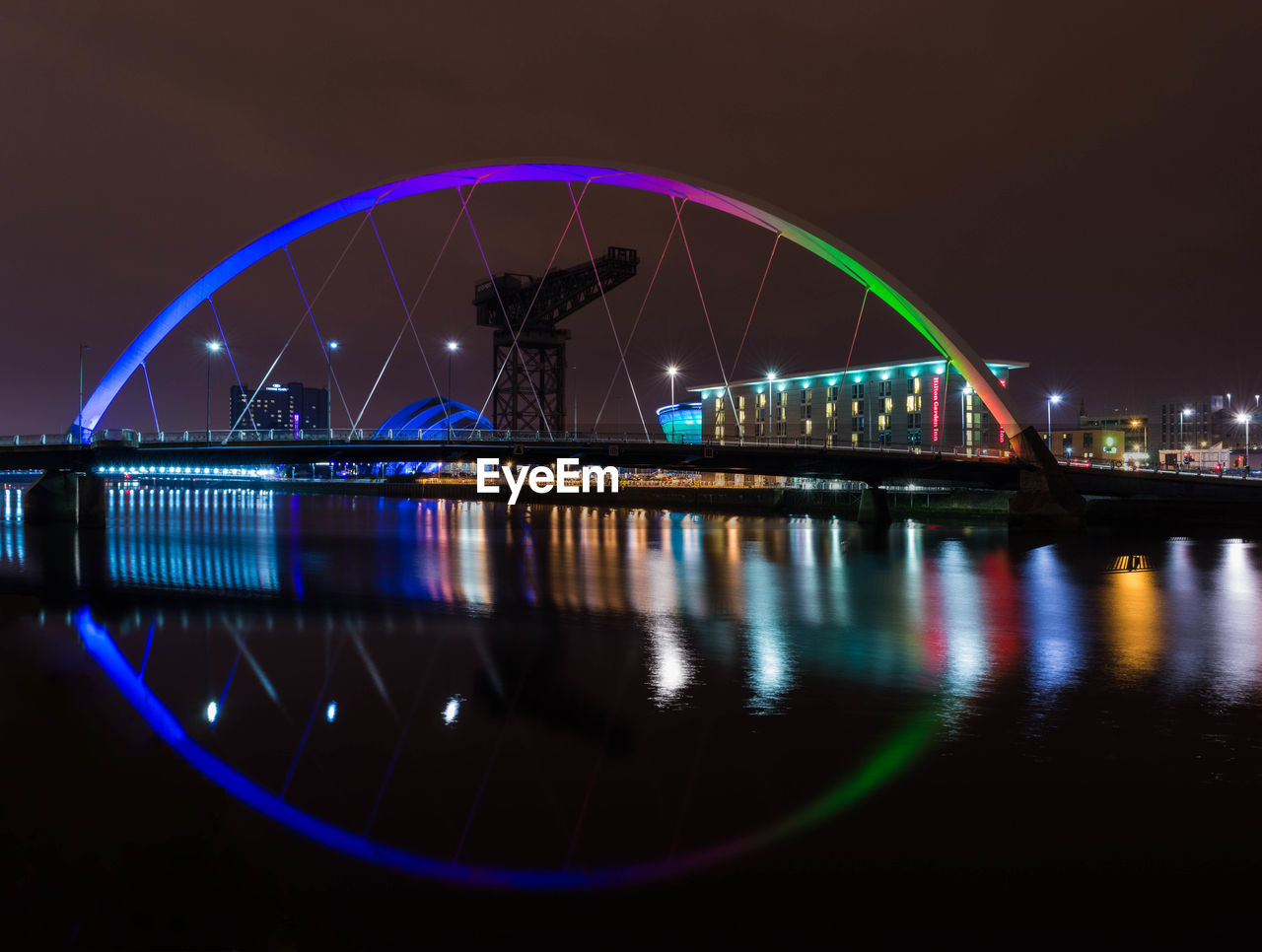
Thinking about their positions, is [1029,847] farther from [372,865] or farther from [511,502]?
[511,502]

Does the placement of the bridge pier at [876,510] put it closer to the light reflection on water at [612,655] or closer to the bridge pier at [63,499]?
the light reflection on water at [612,655]

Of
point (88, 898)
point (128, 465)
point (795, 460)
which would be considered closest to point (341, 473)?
point (128, 465)

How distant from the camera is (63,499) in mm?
56188

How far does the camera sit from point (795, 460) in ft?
172

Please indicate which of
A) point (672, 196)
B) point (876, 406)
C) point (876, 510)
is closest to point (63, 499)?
point (672, 196)

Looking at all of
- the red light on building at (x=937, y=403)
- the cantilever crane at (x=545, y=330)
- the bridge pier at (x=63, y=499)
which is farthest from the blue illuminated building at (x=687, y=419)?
the bridge pier at (x=63, y=499)

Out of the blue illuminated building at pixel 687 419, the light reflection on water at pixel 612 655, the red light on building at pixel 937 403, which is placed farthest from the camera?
the blue illuminated building at pixel 687 419

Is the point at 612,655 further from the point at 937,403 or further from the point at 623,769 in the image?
the point at 937,403

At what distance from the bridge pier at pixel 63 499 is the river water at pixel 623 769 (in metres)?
38.3

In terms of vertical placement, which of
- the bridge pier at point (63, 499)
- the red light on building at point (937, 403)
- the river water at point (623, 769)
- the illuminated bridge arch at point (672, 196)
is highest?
the illuminated bridge arch at point (672, 196)

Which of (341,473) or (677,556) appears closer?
(677,556)

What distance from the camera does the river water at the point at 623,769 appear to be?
6.55 metres

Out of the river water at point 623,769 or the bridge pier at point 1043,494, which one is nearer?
the river water at point 623,769

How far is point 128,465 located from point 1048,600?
54648 mm
